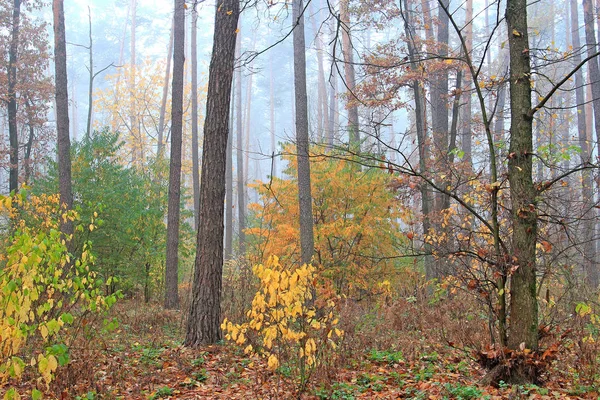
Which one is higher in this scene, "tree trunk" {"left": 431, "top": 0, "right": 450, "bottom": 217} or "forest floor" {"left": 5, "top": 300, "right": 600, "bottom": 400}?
"tree trunk" {"left": 431, "top": 0, "right": 450, "bottom": 217}

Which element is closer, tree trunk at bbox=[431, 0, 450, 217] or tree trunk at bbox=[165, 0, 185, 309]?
tree trunk at bbox=[165, 0, 185, 309]

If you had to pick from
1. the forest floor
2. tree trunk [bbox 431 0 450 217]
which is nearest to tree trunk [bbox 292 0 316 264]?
tree trunk [bbox 431 0 450 217]

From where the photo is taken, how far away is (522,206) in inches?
155

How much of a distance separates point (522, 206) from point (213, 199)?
12.9 ft

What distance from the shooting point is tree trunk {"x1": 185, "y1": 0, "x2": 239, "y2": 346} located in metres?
6.48

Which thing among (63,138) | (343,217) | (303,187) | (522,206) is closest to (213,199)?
(303,187)

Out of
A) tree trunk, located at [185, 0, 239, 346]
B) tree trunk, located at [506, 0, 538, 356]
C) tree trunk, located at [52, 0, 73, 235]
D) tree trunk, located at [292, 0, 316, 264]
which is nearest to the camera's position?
tree trunk, located at [506, 0, 538, 356]

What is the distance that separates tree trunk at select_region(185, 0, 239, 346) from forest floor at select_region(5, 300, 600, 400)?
1.31ft

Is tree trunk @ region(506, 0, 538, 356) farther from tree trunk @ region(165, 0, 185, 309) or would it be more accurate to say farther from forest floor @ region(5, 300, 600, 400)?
tree trunk @ region(165, 0, 185, 309)

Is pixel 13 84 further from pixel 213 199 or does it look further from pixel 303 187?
pixel 213 199

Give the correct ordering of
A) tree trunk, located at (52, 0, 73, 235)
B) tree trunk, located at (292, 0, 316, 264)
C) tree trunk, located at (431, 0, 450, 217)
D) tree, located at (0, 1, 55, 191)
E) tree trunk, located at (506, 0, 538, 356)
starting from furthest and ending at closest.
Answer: tree, located at (0, 1, 55, 191), tree trunk, located at (431, 0, 450, 217), tree trunk, located at (52, 0, 73, 235), tree trunk, located at (292, 0, 316, 264), tree trunk, located at (506, 0, 538, 356)

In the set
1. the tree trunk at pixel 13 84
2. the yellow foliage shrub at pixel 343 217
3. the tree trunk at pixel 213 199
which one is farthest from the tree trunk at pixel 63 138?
Answer: the tree trunk at pixel 13 84

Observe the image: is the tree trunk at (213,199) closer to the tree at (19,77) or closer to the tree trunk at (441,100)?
the tree trunk at (441,100)

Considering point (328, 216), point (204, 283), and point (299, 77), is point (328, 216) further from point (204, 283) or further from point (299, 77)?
point (204, 283)
